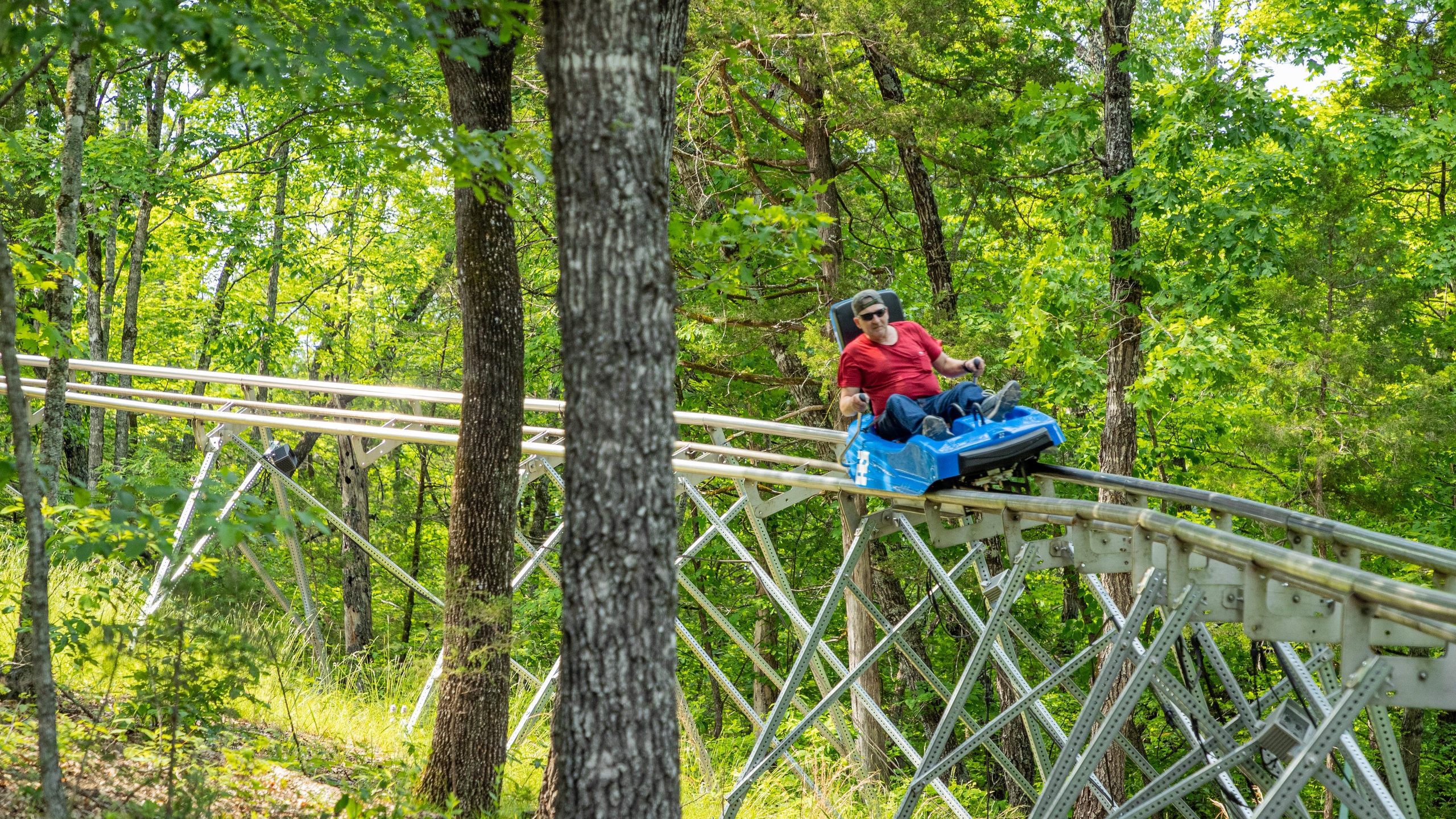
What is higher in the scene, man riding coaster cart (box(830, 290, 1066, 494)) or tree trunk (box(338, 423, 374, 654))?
man riding coaster cart (box(830, 290, 1066, 494))

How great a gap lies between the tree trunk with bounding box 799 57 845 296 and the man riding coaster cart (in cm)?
303

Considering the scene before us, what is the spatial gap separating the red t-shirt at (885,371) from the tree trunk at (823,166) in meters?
3.17

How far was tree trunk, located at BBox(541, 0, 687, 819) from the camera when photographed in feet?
10.9

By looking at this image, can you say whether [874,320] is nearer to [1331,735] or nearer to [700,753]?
[700,753]

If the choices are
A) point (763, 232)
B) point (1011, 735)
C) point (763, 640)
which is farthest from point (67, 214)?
point (763, 640)

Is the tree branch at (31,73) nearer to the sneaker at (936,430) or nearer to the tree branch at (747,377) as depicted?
the sneaker at (936,430)

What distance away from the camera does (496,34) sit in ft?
17.6

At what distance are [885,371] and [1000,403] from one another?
3.03 feet

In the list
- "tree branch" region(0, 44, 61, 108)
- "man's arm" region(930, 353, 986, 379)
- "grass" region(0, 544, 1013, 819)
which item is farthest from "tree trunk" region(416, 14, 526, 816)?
"man's arm" region(930, 353, 986, 379)

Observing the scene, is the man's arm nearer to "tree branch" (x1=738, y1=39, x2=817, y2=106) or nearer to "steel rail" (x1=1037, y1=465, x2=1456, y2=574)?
"steel rail" (x1=1037, y1=465, x2=1456, y2=574)

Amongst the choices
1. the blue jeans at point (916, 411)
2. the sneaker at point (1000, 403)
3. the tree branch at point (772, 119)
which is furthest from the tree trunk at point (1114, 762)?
the tree branch at point (772, 119)

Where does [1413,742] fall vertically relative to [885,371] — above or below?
below

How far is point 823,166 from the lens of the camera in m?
11.0

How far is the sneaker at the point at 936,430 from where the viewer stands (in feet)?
21.3
